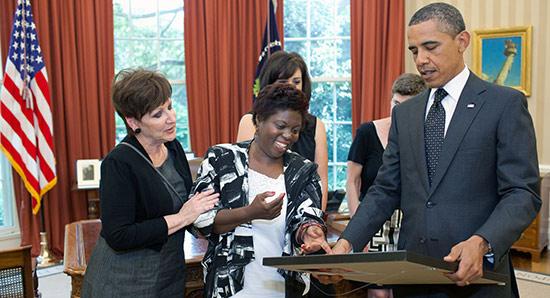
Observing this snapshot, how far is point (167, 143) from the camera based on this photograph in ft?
6.94

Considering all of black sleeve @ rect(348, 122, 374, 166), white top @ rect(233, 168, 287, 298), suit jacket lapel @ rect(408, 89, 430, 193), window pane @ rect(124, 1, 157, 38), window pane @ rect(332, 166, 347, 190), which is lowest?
window pane @ rect(332, 166, 347, 190)

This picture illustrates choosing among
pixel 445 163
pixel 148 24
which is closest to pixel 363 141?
pixel 445 163

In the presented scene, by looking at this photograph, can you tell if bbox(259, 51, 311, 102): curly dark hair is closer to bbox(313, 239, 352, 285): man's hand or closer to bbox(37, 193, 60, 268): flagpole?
bbox(313, 239, 352, 285): man's hand

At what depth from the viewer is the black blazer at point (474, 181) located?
1.52 m

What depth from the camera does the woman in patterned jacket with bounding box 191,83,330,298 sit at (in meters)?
1.83

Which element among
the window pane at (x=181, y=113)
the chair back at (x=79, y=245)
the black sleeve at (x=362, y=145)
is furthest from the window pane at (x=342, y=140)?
the chair back at (x=79, y=245)

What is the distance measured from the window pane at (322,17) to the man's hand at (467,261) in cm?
566

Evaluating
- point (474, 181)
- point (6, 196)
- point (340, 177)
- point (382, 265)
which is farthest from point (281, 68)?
point (340, 177)

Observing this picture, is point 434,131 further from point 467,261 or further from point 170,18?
point 170,18

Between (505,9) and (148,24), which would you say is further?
(148,24)

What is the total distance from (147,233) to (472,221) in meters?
1.03

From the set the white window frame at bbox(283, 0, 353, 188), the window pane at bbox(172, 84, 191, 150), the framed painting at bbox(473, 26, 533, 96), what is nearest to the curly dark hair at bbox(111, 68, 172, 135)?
the window pane at bbox(172, 84, 191, 150)

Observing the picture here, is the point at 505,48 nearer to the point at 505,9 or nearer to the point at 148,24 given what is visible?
the point at 505,9

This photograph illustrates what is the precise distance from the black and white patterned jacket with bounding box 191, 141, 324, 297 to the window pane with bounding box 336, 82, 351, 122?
5.08m
